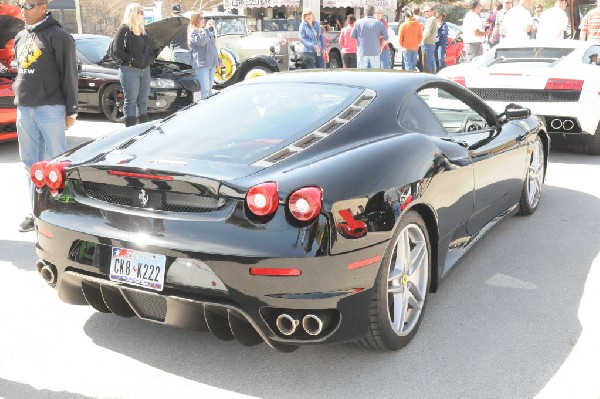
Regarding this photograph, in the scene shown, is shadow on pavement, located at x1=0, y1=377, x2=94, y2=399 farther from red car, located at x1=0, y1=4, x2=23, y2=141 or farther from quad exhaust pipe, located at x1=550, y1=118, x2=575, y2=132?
red car, located at x1=0, y1=4, x2=23, y2=141

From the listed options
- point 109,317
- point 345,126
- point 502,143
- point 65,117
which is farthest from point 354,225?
point 65,117

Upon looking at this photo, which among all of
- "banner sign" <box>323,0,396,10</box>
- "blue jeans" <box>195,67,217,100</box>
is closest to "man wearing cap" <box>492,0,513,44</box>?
"banner sign" <box>323,0,396,10</box>

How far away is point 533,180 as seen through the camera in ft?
18.9

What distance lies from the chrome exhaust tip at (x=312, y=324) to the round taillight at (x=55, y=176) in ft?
4.48

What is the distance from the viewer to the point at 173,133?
3.73 m

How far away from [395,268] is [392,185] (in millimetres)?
419

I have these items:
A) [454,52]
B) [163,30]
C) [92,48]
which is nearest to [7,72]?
[163,30]

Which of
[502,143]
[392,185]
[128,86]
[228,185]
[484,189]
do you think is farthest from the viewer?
[128,86]

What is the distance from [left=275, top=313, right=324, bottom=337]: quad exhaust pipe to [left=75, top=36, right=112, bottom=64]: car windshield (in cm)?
931

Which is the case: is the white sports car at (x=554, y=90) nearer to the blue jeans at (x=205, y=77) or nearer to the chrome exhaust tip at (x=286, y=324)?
the blue jeans at (x=205, y=77)

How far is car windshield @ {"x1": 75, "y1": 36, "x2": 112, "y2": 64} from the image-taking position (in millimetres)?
11344

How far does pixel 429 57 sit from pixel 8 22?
9.46 metres

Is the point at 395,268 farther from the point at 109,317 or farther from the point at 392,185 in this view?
the point at 109,317

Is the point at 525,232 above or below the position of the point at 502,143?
below
